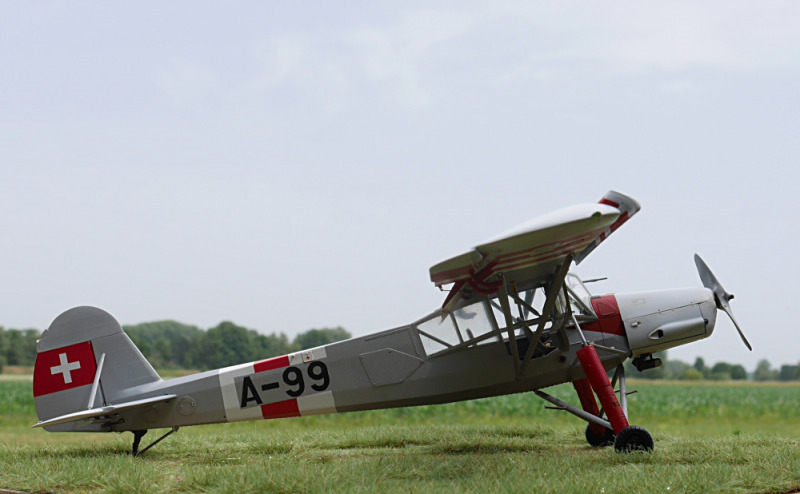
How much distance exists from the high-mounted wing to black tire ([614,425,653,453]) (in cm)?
202

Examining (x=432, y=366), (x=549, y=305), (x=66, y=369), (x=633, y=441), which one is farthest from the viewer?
(x=66, y=369)

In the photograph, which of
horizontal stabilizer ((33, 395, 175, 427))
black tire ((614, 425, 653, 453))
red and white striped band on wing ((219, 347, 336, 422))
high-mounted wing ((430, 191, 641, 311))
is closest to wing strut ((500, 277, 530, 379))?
high-mounted wing ((430, 191, 641, 311))

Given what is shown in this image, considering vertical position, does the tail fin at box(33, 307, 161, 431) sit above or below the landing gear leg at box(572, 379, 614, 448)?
above

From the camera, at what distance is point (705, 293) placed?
8836 mm

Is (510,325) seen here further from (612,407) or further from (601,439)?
(601,439)

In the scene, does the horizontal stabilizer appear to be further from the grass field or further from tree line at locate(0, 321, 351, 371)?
tree line at locate(0, 321, 351, 371)

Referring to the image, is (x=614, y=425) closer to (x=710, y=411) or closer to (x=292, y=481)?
(x=292, y=481)

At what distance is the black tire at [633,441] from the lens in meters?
7.73

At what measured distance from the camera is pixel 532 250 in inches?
280

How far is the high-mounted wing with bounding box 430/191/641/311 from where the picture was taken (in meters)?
6.37

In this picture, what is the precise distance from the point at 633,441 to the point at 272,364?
4.52 meters

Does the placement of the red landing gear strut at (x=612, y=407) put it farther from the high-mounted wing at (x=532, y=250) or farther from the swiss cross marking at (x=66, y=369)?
the swiss cross marking at (x=66, y=369)

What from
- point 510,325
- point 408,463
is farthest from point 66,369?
point 510,325

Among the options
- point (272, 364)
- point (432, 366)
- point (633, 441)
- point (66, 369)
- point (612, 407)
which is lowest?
point (633, 441)
